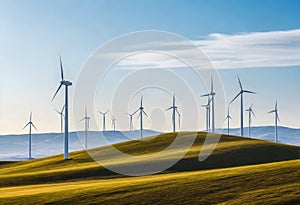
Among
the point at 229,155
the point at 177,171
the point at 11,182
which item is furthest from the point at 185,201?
the point at 229,155

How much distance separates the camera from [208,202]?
1682 inches

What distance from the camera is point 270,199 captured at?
41.6m

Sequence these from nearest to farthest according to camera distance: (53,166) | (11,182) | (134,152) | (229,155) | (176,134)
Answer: (11,182)
(229,155)
(53,166)
(134,152)
(176,134)

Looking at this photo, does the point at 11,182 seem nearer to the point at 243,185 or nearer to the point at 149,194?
the point at 149,194

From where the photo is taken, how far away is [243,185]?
1822 inches

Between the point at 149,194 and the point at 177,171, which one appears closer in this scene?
the point at 149,194

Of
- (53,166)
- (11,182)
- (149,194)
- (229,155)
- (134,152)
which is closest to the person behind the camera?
(149,194)

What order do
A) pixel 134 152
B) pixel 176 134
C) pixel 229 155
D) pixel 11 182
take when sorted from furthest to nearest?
1. pixel 176 134
2. pixel 134 152
3. pixel 229 155
4. pixel 11 182

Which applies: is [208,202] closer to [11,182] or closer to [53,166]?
[11,182]

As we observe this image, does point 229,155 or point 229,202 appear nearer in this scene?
point 229,202

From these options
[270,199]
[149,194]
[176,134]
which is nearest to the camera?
[270,199]

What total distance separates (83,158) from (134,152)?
828cm

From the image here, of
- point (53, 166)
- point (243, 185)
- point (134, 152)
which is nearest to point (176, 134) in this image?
point (134, 152)

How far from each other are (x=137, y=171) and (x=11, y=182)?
47.9 ft
